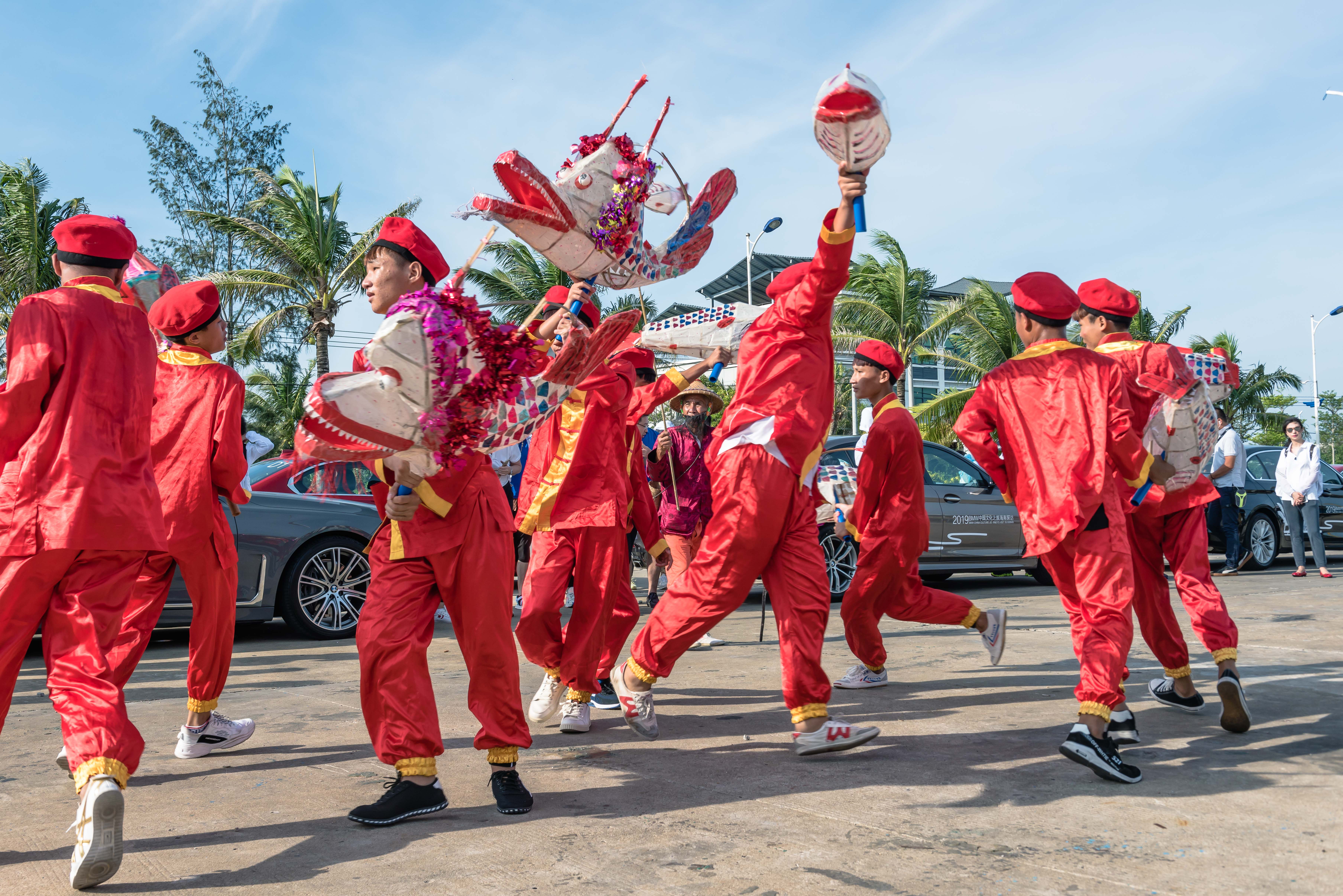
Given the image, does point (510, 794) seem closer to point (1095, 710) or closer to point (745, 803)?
point (745, 803)

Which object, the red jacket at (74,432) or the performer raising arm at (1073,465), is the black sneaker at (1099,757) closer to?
the performer raising arm at (1073,465)

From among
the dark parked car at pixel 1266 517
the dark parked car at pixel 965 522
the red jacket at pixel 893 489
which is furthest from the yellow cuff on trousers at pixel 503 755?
the dark parked car at pixel 1266 517

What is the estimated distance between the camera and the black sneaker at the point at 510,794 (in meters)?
3.44

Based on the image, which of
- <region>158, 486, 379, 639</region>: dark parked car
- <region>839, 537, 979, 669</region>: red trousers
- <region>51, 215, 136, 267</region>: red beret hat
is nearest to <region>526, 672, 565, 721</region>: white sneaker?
<region>839, 537, 979, 669</region>: red trousers

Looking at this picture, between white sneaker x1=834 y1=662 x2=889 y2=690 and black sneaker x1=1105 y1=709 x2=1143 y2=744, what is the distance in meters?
1.56

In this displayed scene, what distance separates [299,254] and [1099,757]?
24.4m

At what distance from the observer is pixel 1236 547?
43.8 feet

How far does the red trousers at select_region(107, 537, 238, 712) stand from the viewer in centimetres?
399

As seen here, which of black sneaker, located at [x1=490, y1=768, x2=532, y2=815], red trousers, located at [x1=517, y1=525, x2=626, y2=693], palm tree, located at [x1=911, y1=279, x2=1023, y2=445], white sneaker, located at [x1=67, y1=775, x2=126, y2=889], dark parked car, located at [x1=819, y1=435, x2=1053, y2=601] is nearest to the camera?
white sneaker, located at [x1=67, y1=775, x2=126, y2=889]

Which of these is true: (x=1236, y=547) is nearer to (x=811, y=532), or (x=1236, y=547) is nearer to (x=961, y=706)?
(x=961, y=706)

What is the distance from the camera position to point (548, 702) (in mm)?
4727

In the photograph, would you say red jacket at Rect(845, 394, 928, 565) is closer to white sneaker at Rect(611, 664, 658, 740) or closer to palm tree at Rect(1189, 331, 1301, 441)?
white sneaker at Rect(611, 664, 658, 740)

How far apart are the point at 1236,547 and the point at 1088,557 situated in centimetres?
1083

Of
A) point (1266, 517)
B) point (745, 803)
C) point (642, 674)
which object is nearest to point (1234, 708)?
point (745, 803)
